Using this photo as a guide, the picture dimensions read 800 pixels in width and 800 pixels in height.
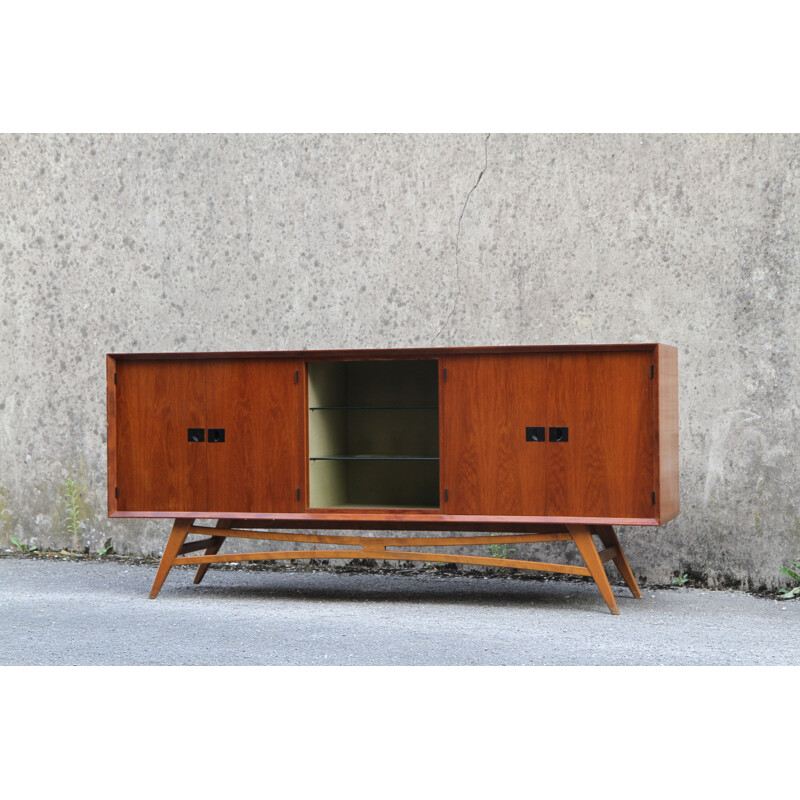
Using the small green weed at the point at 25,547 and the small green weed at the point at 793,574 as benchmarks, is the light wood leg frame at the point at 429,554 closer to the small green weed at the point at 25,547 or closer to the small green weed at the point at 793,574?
the small green weed at the point at 793,574

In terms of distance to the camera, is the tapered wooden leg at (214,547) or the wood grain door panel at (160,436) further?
the tapered wooden leg at (214,547)

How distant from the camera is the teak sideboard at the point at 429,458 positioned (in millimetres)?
5223

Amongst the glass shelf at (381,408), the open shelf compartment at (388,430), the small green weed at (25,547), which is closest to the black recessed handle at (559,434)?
the glass shelf at (381,408)

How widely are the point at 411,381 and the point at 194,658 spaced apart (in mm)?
2554

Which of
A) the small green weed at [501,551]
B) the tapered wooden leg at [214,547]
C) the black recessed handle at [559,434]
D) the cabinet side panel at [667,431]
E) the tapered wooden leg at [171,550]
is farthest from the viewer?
the small green weed at [501,551]

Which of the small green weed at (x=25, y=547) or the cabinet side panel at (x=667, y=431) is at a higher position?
the cabinet side panel at (x=667, y=431)

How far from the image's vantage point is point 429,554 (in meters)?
5.55

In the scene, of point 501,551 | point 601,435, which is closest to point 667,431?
point 601,435

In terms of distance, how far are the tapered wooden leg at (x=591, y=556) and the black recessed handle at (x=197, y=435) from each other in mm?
2143

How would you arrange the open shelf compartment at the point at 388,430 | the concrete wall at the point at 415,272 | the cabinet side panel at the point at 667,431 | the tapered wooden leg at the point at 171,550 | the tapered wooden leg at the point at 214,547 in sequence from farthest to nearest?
the open shelf compartment at the point at 388,430 < the concrete wall at the point at 415,272 < the tapered wooden leg at the point at 214,547 < the tapered wooden leg at the point at 171,550 < the cabinet side panel at the point at 667,431

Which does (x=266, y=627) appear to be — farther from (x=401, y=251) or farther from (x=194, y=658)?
(x=401, y=251)

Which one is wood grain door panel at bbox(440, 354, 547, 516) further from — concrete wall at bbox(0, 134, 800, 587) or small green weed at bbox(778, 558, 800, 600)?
small green weed at bbox(778, 558, 800, 600)

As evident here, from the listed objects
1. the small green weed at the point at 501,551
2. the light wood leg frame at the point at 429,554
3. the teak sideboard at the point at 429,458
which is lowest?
the small green weed at the point at 501,551

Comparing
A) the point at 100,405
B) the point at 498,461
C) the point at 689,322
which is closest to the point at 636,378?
the point at 498,461
